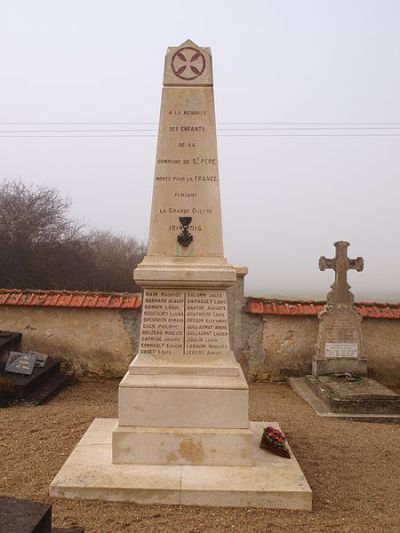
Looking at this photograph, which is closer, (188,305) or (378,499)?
(378,499)

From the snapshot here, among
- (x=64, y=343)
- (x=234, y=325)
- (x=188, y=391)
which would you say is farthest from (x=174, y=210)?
(x=64, y=343)

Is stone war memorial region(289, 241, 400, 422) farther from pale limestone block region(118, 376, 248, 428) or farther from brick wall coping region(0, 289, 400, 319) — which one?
pale limestone block region(118, 376, 248, 428)

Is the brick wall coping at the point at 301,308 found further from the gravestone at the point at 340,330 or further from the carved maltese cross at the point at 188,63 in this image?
the carved maltese cross at the point at 188,63

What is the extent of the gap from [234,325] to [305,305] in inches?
58.8

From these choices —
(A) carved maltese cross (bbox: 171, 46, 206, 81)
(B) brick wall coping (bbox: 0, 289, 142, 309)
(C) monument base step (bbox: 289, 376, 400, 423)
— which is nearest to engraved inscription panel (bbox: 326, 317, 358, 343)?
(C) monument base step (bbox: 289, 376, 400, 423)

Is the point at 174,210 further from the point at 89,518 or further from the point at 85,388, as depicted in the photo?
the point at 85,388

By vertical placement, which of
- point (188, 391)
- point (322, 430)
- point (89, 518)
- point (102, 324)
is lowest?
point (89, 518)

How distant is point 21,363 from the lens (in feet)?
26.7

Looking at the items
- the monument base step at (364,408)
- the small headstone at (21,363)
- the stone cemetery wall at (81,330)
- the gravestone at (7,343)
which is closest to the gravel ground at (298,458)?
the monument base step at (364,408)

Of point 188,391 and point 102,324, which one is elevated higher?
point 102,324

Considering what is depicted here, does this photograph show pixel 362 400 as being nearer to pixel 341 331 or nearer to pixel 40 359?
pixel 341 331

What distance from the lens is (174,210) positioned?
16.1 ft

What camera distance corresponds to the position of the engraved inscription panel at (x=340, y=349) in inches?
352

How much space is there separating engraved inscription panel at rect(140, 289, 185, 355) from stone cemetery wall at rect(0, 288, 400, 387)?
474 cm
